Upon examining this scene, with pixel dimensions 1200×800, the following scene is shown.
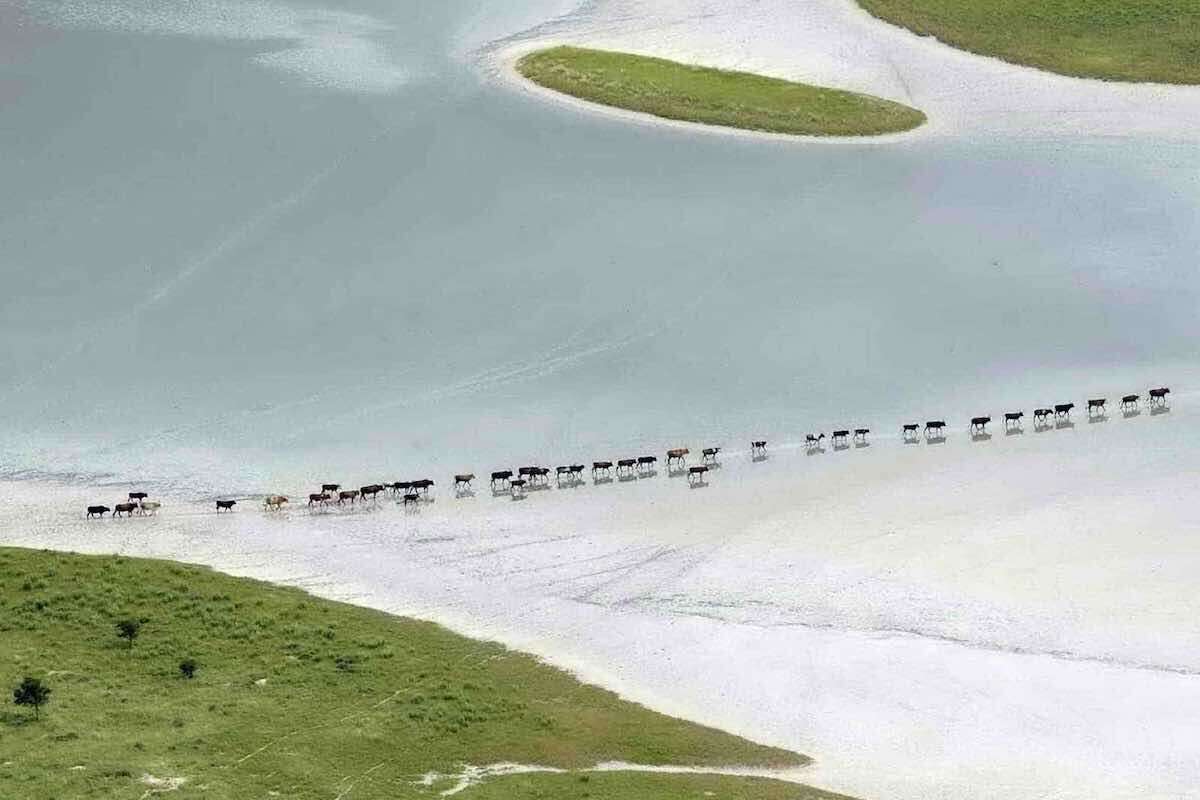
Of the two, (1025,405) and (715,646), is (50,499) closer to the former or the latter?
(715,646)

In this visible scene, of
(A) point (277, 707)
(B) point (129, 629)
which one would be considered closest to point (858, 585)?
(A) point (277, 707)

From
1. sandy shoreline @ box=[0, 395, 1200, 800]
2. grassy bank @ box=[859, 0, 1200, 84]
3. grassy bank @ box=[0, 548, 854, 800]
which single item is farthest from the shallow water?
grassy bank @ box=[859, 0, 1200, 84]

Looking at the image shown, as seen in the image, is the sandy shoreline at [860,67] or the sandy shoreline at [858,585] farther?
the sandy shoreline at [860,67]

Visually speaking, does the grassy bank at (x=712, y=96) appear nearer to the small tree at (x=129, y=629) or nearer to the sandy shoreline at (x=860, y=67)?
the sandy shoreline at (x=860, y=67)

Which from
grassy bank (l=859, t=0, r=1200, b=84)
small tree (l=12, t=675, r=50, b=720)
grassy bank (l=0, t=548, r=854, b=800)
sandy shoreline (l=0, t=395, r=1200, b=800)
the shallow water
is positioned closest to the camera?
grassy bank (l=0, t=548, r=854, b=800)

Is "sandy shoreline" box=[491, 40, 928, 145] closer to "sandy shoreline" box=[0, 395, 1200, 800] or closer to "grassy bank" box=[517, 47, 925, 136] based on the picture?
"grassy bank" box=[517, 47, 925, 136]

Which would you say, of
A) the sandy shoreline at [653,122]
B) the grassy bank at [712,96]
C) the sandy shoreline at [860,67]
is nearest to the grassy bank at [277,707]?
the sandy shoreline at [653,122]

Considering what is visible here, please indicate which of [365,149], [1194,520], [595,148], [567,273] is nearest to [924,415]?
[1194,520]
